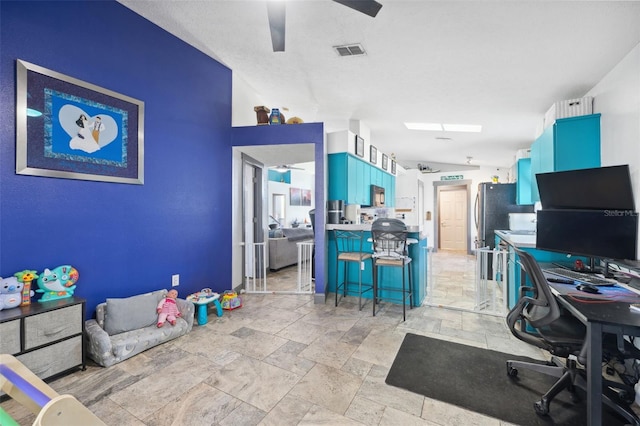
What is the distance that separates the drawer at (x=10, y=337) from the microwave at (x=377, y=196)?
491 centimetres

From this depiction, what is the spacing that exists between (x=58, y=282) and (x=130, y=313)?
2.02 feet

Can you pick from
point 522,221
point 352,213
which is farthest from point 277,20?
point 522,221

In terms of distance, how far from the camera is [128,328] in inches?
101

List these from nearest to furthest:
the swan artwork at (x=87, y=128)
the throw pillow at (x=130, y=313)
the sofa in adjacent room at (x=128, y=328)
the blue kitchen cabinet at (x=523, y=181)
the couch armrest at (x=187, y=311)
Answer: the sofa in adjacent room at (x=128, y=328)
the swan artwork at (x=87, y=128)
the throw pillow at (x=130, y=313)
the couch armrest at (x=187, y=311)
the blue kitchen cabinet at (x=523, y=181)

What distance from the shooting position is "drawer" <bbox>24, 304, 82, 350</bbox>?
194 cm

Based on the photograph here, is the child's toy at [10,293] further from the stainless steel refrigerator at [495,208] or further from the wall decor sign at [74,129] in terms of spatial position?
the stainless steel refrigerator at [495,208]

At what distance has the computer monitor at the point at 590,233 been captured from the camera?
80.9 inches

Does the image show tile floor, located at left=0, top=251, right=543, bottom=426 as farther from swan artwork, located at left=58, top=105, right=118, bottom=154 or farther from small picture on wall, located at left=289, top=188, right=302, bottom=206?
small picture on wall, located at left=289, top=188, right=302, bottom=206

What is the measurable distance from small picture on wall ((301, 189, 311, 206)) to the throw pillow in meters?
7.91

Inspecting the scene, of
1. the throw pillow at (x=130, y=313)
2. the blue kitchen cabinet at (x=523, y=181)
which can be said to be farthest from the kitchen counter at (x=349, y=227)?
the blue kitchen cabinet at (x=523, y=181)

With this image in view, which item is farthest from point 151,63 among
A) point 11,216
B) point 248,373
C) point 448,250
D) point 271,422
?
point 448,250

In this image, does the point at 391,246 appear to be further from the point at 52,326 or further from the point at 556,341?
the point at 52,326

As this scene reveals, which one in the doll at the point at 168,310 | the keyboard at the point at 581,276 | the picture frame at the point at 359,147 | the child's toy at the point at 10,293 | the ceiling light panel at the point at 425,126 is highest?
the ceiling light panel at the point at 425,126

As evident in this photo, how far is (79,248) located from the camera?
2477 mm
